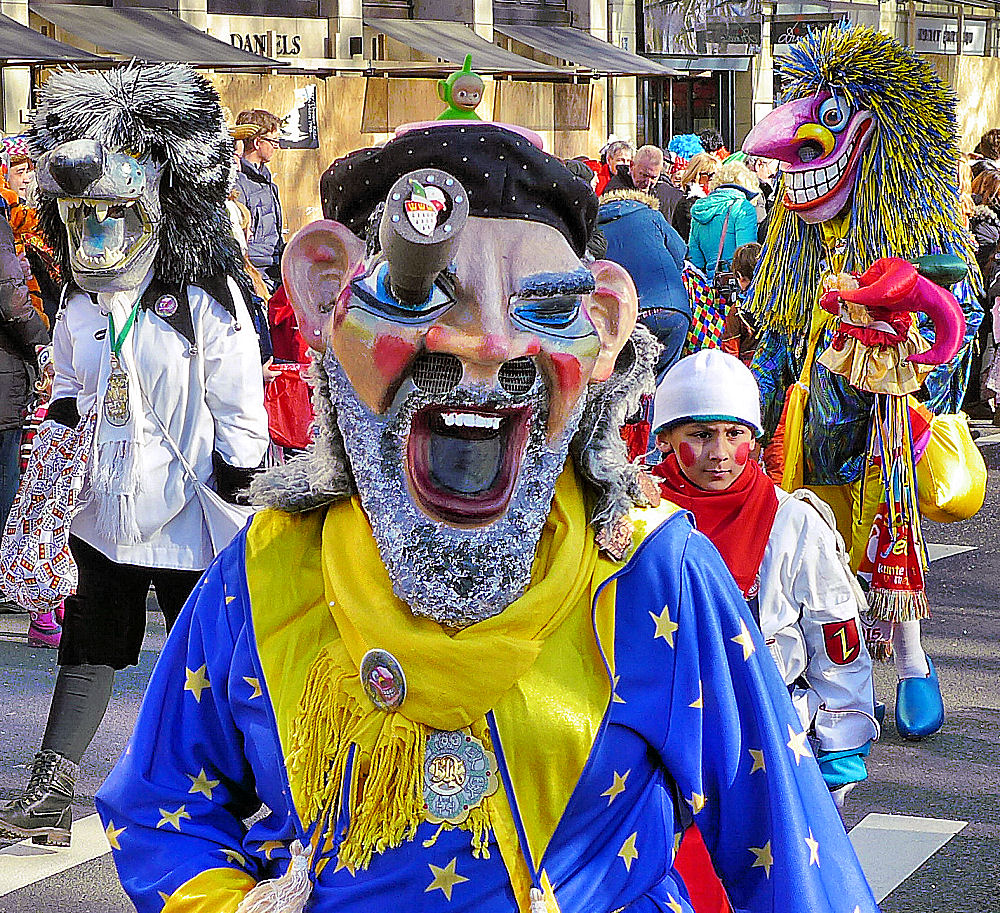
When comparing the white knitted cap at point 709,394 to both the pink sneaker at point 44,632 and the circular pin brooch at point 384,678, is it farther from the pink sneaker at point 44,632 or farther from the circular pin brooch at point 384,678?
the pink sneaker at point 44,632

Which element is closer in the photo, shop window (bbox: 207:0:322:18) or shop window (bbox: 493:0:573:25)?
shop window (bbox: 207:0:322:18)

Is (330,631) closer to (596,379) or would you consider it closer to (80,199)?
(596,379)

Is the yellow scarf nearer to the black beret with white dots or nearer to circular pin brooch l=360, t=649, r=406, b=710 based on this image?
circular pin brooch l=360, t=649, r=406, b=710

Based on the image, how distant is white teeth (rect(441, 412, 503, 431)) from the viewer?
2.11 meters

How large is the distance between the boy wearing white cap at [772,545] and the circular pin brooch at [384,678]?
82.7 inches

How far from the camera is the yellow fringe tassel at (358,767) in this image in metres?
2.11

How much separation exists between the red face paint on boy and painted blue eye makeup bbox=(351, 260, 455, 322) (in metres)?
2.23

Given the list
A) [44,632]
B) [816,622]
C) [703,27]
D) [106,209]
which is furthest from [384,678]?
[703,27]

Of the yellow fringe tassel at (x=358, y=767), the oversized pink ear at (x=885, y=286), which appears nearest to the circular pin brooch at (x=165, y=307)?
the oversized pink ear at (x=885, y=286)

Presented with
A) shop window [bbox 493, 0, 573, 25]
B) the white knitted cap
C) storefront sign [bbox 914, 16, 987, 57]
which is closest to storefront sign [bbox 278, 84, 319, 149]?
shop window [bbox 493, 0, 573, 25]

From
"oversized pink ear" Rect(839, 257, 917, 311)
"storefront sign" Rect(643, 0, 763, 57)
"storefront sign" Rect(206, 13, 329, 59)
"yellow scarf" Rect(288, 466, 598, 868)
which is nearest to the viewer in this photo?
"yellow scarf" Rect(288, 466, 598, 868)

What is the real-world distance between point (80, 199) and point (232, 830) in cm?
301

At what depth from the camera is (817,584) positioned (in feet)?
14.1

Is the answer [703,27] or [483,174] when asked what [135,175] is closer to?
[483,174]
